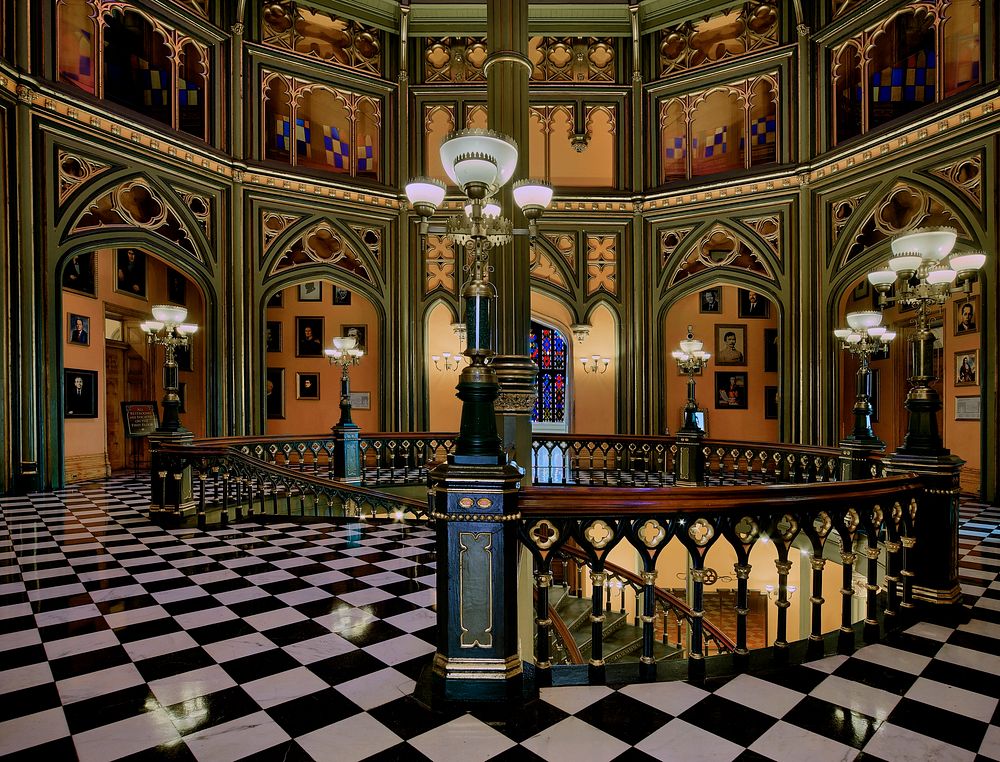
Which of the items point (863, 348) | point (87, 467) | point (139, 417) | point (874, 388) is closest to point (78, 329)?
point (139, 417)

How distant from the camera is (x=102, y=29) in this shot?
987 cm

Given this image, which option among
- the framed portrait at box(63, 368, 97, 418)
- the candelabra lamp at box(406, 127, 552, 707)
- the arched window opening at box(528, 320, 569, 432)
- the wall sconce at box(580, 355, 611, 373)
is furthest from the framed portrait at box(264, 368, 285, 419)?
the candelabra lamp at box(406, 127, 552, 707)

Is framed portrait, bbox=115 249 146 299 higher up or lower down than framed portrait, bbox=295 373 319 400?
higher up

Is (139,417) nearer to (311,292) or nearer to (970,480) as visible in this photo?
(311,292)

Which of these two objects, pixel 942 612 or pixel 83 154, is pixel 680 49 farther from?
pixel 942 612

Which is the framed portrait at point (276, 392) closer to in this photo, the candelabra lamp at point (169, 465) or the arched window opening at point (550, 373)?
the arched window opening at point (550, 373)

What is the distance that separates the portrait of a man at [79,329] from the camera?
35.8ft

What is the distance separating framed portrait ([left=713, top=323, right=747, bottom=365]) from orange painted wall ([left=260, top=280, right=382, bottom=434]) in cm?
958

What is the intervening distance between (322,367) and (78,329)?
593cm

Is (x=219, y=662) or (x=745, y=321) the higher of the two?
(x=745, y=321)

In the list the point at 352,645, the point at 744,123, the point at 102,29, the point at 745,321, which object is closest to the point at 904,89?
the point at 744,123

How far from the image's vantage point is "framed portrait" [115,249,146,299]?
1238 centimetres

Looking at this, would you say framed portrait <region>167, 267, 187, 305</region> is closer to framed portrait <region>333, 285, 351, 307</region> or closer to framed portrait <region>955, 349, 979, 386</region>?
framed portrait <region>333, 285, 351, 307</region>

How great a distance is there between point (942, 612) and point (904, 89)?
985 centimetres
